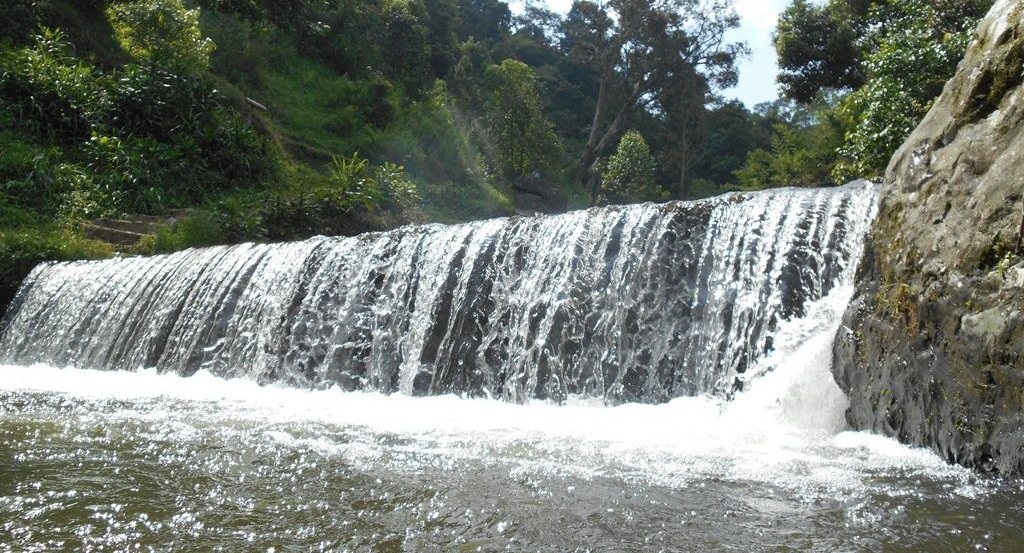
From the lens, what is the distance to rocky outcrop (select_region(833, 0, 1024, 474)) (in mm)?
3322

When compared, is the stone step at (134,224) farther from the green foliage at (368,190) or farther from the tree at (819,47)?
the tree at (819,47)

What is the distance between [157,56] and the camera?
15328mm

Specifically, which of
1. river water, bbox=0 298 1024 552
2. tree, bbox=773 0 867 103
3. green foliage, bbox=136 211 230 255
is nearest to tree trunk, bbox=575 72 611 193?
tree, bbox=773 0 867 103

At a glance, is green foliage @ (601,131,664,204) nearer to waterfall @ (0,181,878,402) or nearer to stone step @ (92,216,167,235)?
stone step @ (92,216,167,235)

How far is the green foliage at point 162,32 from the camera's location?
16109mm

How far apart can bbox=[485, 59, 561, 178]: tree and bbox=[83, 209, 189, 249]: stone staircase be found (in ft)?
42.5

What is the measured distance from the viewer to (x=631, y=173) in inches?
998

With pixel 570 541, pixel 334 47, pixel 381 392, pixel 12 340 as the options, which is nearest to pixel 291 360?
pixel 381 392

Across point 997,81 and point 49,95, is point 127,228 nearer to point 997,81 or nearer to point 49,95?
point 49,95

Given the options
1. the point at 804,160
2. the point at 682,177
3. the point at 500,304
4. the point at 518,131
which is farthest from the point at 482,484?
the point at 682,177

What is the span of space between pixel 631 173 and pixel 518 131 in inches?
158

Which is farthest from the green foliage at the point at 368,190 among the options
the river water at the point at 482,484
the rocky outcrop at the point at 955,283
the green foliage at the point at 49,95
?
the rocky outcrop at the point at 955,283

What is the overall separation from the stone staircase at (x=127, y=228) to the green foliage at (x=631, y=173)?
51.7ft

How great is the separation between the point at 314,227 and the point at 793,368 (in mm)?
9571
